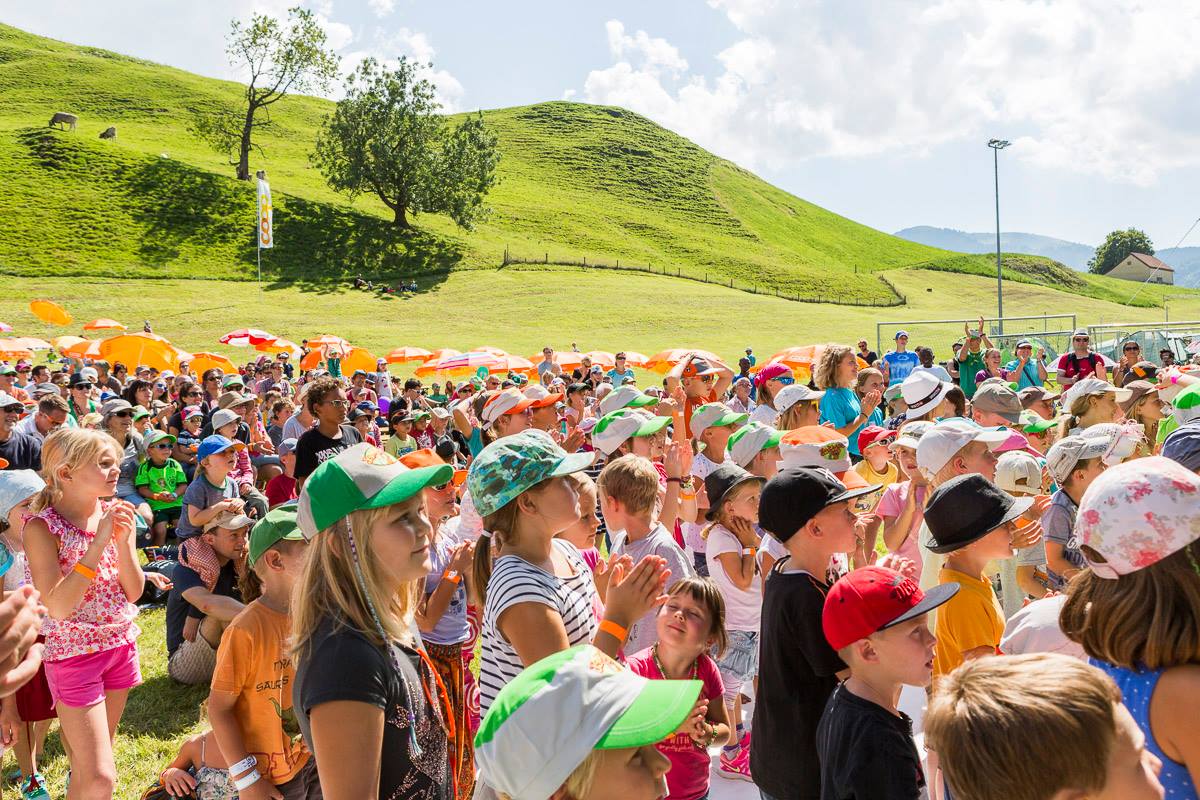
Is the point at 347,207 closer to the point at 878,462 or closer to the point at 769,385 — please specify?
the point at 769,385

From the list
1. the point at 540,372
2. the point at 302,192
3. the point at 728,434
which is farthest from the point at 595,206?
the point at 728,434

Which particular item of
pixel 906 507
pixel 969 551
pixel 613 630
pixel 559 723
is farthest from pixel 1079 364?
pixel 559 723

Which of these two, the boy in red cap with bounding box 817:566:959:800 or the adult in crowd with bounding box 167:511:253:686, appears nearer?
the boy in red cap with bounding box 817:566:959:800

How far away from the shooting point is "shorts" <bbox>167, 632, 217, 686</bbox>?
6.62 m

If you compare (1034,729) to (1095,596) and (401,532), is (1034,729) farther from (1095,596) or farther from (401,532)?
(401,532)

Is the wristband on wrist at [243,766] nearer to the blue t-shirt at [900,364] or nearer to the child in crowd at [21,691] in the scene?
the child in crowd at [21,691]

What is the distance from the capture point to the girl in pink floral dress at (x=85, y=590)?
4.27m

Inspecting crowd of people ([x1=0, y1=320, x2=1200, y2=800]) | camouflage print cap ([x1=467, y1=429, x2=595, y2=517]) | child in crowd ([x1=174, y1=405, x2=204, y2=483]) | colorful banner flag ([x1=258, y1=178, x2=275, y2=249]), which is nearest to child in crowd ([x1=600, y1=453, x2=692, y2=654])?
crowd of people ([x1=0, y1=320, x2=1200, y2=800])

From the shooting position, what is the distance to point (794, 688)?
3209 millimetres

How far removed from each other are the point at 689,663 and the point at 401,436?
942 centimetres

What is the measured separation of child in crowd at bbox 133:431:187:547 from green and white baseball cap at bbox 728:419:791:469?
6.63 meters

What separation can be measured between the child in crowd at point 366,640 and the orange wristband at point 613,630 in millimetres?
555

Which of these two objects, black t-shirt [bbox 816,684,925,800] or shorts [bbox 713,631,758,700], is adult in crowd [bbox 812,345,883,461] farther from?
black t-shirt [bbox 816,684,925,800]

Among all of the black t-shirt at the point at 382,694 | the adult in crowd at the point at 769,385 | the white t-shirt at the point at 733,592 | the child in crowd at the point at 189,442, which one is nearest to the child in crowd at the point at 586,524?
the white t-shirt at the point at 733,592
